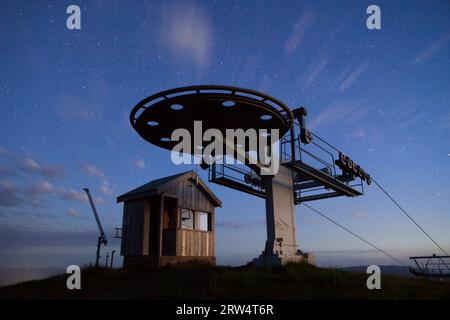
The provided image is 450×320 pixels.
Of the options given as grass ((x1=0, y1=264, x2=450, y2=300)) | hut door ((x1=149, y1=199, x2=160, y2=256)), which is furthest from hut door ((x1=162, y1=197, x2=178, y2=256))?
grass ((x1=0, y1=264, x2=450, y2=300))

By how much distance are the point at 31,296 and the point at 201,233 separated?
10645 millimetres

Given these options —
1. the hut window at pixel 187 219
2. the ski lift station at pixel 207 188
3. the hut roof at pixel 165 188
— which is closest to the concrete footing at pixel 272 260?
the ski lift station at pixel 207 188

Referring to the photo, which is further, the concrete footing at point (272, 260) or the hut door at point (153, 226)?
the hut door at point (153, 226)

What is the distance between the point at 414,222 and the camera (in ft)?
67.7

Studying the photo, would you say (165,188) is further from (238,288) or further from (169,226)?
(238,288)

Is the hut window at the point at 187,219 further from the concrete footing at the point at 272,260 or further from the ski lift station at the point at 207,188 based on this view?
the concrete footing at the point at 272,260

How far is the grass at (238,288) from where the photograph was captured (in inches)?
357

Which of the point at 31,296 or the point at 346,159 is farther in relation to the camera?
the point at 346,159

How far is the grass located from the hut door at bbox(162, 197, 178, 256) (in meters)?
4.56

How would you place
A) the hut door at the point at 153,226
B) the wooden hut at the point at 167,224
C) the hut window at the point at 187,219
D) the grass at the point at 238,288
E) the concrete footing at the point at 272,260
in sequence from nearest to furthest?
the grass at the point at 238,288 < the concrete footing at the point at 272,260 < the wooden hut at the point at 167,224 < the hut door at the point at 153,226 < the hut window at the point at 187,219

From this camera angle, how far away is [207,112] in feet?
37.1
